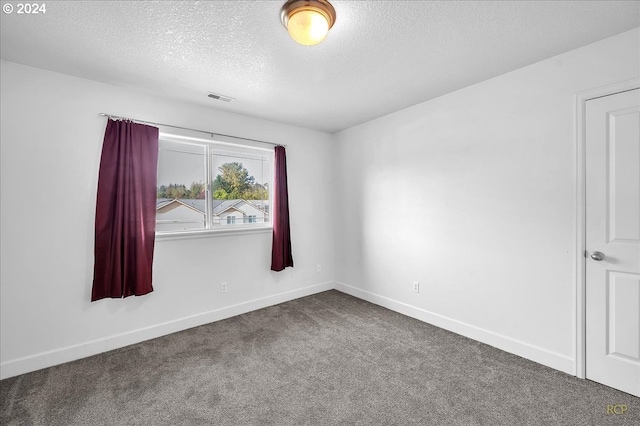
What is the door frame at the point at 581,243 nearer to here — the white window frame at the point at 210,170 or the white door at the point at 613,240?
the white door at the point at 613,240

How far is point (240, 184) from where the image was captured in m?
3.69

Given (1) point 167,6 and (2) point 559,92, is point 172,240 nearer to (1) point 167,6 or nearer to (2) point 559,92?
(1) point 167,6

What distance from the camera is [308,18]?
1.62m

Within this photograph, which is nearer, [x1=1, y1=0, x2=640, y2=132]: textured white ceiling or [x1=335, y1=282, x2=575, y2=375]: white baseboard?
[x1=1, y1=0, x2=640, y2=132]: textured white ceiling

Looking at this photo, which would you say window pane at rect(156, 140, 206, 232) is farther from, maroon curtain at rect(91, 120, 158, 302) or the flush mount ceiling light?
the flush mount ceiling light

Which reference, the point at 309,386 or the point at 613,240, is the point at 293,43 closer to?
the point at 309,386

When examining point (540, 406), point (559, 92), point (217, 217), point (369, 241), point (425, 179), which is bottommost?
point (540, 406)

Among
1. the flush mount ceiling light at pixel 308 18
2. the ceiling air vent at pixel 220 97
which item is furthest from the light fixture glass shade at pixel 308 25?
the ceiling air vent at pixel 220 97

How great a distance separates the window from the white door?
334 centimetres

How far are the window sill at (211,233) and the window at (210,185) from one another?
0.09 metres

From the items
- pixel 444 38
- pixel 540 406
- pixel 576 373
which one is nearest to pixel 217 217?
pixel 444 38

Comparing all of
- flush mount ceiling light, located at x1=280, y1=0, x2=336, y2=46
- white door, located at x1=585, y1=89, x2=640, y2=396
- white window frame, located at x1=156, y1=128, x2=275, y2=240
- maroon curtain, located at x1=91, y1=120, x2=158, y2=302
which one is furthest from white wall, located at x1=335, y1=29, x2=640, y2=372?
maroon curtain, located at x1=91, y1=120, x2=158, y2=302

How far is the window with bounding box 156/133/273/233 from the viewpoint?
10.2 ft

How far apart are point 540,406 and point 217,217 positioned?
345 cm
